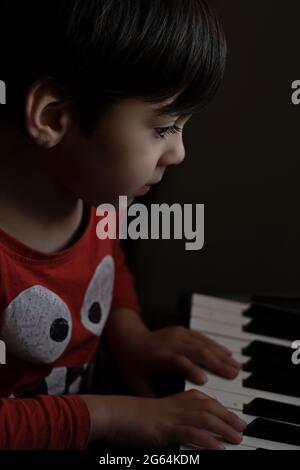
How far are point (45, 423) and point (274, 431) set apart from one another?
8.3 inches

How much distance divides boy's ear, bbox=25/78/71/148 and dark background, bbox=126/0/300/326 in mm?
245

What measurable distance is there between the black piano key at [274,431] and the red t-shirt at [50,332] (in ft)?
0.51

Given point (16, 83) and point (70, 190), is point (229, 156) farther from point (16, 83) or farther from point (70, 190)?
point (16, 83)

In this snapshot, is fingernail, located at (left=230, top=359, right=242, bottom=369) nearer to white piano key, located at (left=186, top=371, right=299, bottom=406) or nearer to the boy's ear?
white piano key, located at (left=186, top=371, right=299, bottom=406)

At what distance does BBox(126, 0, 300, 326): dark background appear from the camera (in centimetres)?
82

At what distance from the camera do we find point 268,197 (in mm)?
953

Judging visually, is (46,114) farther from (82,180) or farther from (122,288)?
(122,288)

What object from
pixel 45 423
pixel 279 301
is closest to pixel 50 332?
pixel 45 423

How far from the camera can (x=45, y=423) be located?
691mm

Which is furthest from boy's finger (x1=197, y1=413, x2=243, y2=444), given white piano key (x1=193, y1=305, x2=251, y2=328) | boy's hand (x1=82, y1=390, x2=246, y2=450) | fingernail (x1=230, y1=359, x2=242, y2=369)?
white piano key (x1=193, y1=305, x2=251, y2=328)

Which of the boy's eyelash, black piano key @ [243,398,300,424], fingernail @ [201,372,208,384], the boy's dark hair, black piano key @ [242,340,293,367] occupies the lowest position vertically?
black piano key @ [243,398,300,424]

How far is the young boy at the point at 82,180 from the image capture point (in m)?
0.62

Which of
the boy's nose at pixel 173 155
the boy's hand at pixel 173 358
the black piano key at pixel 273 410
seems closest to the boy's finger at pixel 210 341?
the boy's hand at pixel 173 358

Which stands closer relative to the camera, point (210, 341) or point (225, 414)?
point (225, 414)
